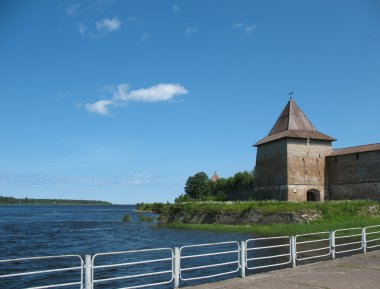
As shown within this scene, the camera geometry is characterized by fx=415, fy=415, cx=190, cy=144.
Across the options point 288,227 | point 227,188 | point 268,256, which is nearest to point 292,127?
point 288,227

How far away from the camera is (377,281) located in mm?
9289

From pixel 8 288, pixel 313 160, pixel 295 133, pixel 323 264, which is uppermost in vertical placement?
pixel 295 133

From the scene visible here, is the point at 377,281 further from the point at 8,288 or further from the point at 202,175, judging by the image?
the point at 202,175

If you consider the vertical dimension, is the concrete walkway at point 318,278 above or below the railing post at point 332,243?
below

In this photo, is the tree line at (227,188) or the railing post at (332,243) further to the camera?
the tree line at (227,188)

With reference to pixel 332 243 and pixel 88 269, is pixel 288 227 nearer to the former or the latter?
pixel 332 243

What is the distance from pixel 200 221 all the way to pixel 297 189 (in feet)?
36.4

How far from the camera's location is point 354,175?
140 ft

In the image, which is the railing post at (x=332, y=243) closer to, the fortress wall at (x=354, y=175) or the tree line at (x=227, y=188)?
the fortress wall at (x=354, y=175)

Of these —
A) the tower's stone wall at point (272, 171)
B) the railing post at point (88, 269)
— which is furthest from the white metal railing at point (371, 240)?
the tower's stone wall at point (272, 171)

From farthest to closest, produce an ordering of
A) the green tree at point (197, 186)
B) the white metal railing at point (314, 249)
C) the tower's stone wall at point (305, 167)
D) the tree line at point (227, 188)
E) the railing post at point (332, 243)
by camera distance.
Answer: the green tree at point (197, 186) < the tree line at point (227, 188) < the tower's stone wall at point (305, 167) < the railing post at point (332, 243) < the white metal railing at point (314, 249)

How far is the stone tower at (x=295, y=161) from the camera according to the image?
147 feet

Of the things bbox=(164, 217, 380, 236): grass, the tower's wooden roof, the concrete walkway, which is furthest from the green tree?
the concrete walkway

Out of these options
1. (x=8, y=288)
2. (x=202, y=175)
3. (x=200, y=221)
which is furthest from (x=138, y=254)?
(x=202, y=175)
